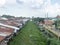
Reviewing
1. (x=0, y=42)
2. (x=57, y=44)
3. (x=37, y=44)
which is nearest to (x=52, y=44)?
(x=57, y=44)

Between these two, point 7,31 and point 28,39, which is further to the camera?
point 7,31

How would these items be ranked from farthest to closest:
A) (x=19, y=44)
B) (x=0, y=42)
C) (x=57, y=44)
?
(x=19, y=44) → (x=57, y=44) → (x=0, y=42)

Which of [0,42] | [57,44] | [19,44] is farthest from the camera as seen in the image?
[19,44]

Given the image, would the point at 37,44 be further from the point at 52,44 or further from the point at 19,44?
the point at 52,44

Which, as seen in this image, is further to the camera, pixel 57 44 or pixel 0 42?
pixel 57 44

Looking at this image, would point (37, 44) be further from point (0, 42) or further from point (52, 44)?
point (0, 42)

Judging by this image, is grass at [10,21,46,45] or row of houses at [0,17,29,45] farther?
grass at [10,21,46,45]

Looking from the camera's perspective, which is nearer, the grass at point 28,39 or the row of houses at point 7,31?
the row of houses at point 7,31

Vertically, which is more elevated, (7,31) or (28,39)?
(7,31)

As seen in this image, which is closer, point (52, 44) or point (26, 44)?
point (52, 44)
